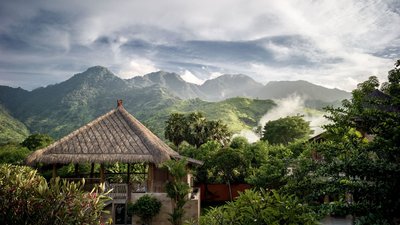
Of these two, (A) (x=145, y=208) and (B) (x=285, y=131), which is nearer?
(A) (x=145, y=208)

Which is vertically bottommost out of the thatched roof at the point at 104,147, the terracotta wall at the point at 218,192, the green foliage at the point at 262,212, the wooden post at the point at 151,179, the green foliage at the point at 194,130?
the terracotta wall at the point at 218,192

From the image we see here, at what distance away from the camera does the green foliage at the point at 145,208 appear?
16375 millimetres

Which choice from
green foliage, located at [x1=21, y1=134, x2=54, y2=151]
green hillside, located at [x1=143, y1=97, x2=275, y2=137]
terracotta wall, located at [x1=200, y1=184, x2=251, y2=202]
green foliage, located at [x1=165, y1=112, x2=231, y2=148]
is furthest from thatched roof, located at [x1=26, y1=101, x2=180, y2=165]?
green hillside, located at [x1=143, y1=97, x2=275, y2=137]

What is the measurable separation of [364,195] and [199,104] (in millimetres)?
130567

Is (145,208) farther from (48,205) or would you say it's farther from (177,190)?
(48,205)

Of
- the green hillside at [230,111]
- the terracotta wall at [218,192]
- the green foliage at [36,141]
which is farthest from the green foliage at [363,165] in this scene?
the green hillside at [230,111]

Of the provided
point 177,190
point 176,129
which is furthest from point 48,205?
point 176,129

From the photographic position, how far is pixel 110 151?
17297 millimetres

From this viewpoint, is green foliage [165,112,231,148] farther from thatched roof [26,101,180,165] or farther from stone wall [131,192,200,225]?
stone wall [131,192,200,225]

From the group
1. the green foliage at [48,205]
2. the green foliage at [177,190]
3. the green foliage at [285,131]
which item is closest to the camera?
the green foliage at [48,205]

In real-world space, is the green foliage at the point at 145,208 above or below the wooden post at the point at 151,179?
below

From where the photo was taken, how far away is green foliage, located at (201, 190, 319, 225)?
497cm

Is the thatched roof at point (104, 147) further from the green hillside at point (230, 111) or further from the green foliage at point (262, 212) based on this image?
the green hillside at point (230, 111)

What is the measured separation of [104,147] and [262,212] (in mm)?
13983
